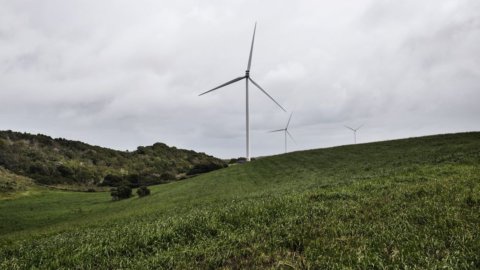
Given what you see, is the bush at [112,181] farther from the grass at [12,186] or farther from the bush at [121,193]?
the bush at [121,193]

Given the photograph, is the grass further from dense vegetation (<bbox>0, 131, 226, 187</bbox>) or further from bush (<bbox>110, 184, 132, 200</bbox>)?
bush (<bbox>110, 184, 132, 200</bbox>)

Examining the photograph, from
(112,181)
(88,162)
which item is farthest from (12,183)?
(88,162)

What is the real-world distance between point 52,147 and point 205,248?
142258 millimetres

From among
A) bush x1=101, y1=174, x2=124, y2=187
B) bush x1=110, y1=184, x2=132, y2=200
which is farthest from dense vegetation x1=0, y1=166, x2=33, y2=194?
bush x1=110, y1=184, x2=132, y2=200

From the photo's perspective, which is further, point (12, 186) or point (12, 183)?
point (12, 183)

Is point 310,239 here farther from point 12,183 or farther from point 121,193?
point 12,183

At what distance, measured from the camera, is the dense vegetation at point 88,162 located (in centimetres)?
10038

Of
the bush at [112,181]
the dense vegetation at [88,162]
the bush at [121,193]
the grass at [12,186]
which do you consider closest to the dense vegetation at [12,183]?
the grass at [12,186]

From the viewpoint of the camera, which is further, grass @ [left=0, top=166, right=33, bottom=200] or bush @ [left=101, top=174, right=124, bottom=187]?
bush @ [left=101, top=174, right=124, bottom=187]

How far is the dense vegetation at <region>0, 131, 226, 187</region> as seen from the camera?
100375 mm

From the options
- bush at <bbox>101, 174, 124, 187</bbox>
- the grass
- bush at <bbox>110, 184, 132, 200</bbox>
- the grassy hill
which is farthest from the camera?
bush at <bbox>101, 174, 124, 187</bbox>

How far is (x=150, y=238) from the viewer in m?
11.9

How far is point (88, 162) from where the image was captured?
12825 centimetres

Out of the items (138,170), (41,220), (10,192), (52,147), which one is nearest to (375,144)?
(41,220)
